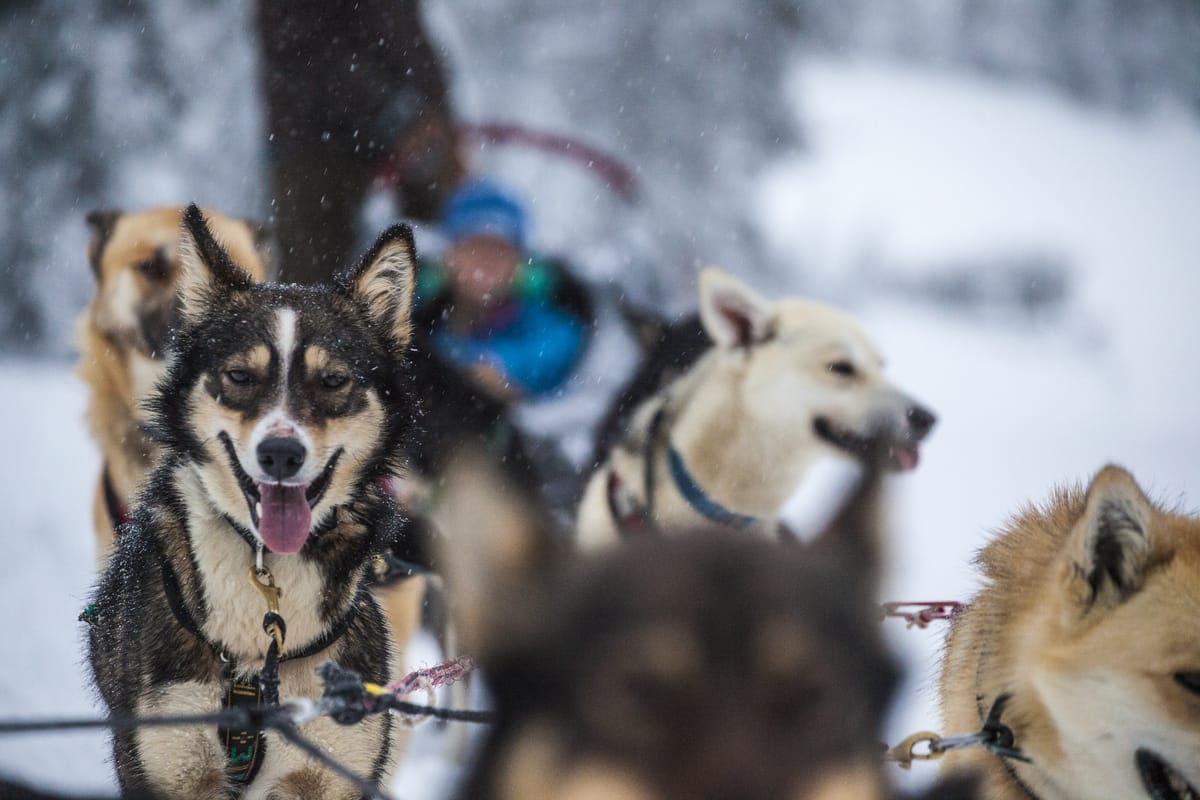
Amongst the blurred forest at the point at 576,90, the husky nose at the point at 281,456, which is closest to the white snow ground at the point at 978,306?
the blurred forest at the point at 576,90

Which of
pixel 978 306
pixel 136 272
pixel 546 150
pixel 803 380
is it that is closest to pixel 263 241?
pixel 136 272

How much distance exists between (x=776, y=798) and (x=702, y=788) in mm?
65

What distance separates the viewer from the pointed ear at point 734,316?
4.22 metres

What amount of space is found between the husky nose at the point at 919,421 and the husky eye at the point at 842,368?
0.88ft

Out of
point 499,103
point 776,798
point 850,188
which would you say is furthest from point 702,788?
point 850,188

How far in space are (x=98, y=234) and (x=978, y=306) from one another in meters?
11.1

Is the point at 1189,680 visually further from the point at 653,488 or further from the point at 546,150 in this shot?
the point at 546,150

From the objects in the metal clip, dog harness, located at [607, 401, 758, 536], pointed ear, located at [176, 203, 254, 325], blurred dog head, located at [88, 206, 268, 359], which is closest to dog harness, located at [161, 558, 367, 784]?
the metal clip

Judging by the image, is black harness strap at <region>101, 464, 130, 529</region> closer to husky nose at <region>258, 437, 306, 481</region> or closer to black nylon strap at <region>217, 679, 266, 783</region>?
black nylon strap at <region>217, 679, 266, 783</region>

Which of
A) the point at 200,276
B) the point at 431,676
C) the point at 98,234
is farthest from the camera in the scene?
the point at 98,234

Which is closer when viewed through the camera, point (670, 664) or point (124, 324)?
point (670, 664)

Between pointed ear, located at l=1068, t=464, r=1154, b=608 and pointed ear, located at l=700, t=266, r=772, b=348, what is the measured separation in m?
2.46

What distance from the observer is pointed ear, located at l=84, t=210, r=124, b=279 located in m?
3.60

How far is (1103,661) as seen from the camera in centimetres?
174
